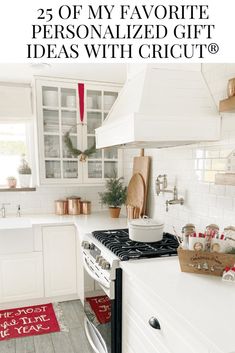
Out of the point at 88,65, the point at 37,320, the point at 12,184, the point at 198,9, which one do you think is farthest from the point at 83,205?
the point at 198,9

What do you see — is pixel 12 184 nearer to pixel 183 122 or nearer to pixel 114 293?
pixel 114 293

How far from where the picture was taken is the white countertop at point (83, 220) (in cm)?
262

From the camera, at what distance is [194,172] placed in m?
2.02

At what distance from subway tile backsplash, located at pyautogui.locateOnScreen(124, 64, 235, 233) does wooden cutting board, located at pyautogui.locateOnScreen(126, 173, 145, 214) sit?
247mm

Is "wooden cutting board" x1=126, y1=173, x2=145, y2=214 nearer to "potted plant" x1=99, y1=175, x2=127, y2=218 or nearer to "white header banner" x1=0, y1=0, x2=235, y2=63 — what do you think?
"potted plant" x1=99, y1=175, x2=127, y2=218

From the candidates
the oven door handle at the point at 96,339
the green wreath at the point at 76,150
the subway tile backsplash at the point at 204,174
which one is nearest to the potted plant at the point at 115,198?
the green wreath at the point at 76,150

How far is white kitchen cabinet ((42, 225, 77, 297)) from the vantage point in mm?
2768

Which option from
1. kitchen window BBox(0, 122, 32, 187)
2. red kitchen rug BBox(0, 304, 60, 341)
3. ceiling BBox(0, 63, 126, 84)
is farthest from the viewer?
kitchen window BBox(0, 122, 32, 187)

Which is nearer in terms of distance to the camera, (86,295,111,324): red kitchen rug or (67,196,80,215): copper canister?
(86,295,111,324): red kitchen rug

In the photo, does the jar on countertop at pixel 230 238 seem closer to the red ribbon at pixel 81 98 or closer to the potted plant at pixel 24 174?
the red ribbon at pixel 81 98

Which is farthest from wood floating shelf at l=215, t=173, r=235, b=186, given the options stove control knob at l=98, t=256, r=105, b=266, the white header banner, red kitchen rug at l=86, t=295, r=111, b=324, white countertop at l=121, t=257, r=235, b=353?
red kitchen rug at l=86, t=295, r=111, b=324

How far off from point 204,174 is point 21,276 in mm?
1978

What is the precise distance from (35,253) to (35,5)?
208 centimetres

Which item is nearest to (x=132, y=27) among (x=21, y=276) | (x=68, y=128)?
(x=68, y=128)
